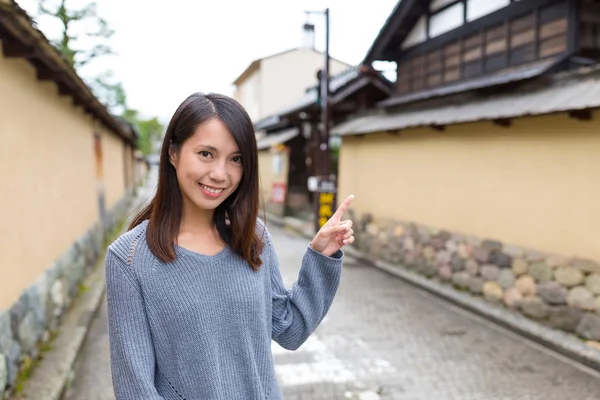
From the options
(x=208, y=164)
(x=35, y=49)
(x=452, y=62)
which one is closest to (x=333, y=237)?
(x=208, y=164)

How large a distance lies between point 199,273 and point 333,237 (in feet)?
1.64

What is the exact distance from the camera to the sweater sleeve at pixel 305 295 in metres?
1.71

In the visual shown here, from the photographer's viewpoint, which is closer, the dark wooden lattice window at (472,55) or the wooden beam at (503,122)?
the wooden beam at (503,122)

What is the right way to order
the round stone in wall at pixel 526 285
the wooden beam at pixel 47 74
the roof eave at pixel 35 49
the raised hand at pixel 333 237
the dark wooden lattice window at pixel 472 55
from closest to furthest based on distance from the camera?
1. the raised hand at pixel 333 237
2. the roof eave at pixel 35 49
3. the wooden beam at pixel 47 74
4. the round stone in wall at pixel 526 285
5. the dark wooden lattice window at pixel 472 55

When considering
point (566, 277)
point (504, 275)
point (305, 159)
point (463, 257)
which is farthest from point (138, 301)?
point (305, 159)

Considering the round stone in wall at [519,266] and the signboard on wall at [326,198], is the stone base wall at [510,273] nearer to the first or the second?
the round stone in wall at [519,266]

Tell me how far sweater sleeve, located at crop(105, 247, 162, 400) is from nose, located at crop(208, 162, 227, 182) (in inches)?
14.5

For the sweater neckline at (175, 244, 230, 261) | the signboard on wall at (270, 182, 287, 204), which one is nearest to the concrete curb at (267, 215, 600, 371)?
the sweater neckline at (175, 244, 230, 261)

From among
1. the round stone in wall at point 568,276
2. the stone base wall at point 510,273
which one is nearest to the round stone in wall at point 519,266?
the stone base wall at point 510,273

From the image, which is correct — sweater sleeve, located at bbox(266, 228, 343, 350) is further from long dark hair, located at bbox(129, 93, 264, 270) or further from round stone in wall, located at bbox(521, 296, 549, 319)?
round stone in wall, located at bbox(521, 296, 549, 319)

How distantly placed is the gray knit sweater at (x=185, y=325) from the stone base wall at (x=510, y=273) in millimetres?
4878

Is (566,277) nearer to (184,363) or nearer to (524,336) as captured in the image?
(524,336)

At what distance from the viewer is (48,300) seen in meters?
5.27

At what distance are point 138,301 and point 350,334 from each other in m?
4.83
